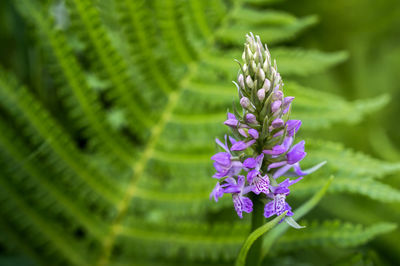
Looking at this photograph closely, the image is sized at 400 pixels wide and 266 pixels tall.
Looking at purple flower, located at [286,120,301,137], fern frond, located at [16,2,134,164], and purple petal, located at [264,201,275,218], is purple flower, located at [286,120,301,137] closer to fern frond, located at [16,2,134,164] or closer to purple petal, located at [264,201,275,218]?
purple petal, located at [264,201,275,218]

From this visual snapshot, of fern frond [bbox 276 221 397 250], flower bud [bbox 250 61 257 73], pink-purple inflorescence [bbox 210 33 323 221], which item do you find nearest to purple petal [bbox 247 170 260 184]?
pink-purple inflorescence [bbox 210 33 323 221]

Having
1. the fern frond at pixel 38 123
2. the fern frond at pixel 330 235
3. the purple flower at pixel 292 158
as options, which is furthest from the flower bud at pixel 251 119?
the fern frond at pixel 38 123

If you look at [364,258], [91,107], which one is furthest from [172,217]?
[364,258]

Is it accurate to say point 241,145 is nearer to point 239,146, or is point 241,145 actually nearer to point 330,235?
point 239,146

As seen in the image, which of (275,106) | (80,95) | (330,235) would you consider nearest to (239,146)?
(275,106)

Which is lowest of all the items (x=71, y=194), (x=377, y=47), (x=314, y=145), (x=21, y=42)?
(x=71, y=194)

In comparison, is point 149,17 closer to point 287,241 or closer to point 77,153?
point 77,153

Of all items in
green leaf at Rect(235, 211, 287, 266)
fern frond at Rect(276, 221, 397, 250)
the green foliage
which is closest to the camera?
green leaf at Rect(235, 211, 287, 266)
